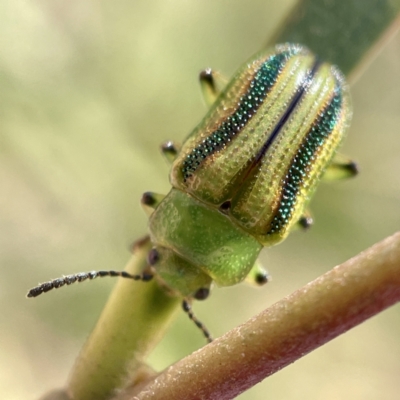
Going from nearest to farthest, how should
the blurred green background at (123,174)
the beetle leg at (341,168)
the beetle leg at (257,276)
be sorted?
the beetle leg at (257,276) < the beetle leg at (341,168) < the blurred green background at (123,174)

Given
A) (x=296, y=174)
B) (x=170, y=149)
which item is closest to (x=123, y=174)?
(x=170, y=149)

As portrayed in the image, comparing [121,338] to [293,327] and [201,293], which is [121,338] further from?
[293,327]

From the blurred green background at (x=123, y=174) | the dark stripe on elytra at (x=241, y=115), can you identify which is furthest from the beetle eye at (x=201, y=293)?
the blurred green background at (x=123, y=174)

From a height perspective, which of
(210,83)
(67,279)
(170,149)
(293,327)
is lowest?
(293,327)

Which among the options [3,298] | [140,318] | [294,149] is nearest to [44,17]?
[3,298]

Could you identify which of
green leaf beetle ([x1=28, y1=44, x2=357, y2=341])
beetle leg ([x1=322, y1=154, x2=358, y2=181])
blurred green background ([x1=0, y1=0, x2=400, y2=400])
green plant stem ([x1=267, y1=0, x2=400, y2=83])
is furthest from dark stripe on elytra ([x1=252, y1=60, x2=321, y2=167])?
blurred green background ([x1=0, y1=0, x2=400, y2=400])

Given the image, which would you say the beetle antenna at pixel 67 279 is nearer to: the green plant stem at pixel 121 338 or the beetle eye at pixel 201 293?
the green plant stem at pixel 121 338

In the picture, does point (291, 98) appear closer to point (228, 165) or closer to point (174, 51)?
point (228, 165)
